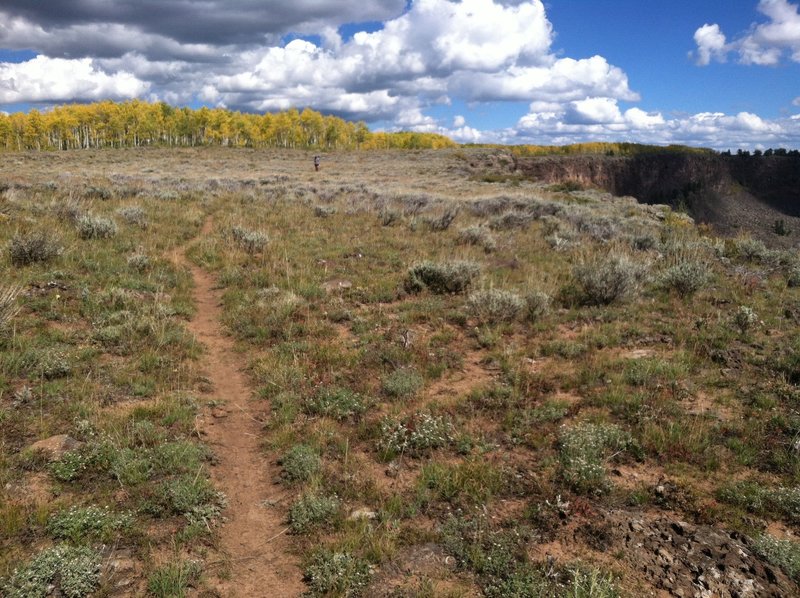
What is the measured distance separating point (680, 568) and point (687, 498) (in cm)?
95

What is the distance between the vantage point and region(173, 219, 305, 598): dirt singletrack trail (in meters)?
3.80

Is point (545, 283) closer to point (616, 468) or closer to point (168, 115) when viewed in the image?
point (616, 468)

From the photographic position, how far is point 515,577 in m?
3.67

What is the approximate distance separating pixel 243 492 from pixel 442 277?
6889 mm

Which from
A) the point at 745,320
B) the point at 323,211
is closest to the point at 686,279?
the point at 745,320

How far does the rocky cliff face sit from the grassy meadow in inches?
2268

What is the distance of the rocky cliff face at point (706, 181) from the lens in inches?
2899

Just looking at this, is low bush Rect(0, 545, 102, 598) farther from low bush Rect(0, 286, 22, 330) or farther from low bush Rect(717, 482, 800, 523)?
low bush Rect(717, 482, 800, 523)

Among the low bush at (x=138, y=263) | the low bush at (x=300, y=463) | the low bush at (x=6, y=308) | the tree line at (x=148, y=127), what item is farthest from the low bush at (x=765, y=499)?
the tree line at (x=148, y=127)

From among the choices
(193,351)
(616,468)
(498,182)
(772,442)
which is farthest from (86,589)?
(498,182)

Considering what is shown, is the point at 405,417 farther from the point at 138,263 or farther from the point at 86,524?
the point at 138,263

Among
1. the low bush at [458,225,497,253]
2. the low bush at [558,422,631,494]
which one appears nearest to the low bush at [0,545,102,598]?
the low bush at [558,422,631,494]

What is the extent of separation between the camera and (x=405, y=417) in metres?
5.97

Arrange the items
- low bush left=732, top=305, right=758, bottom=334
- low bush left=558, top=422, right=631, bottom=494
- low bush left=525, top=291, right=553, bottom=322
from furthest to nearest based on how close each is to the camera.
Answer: low bush left=525, top=291, right=553, bottom=322, low bush left=732, top=305, right=758, bottom=334, low bush left=558, top=422, right=631, bottom=494
